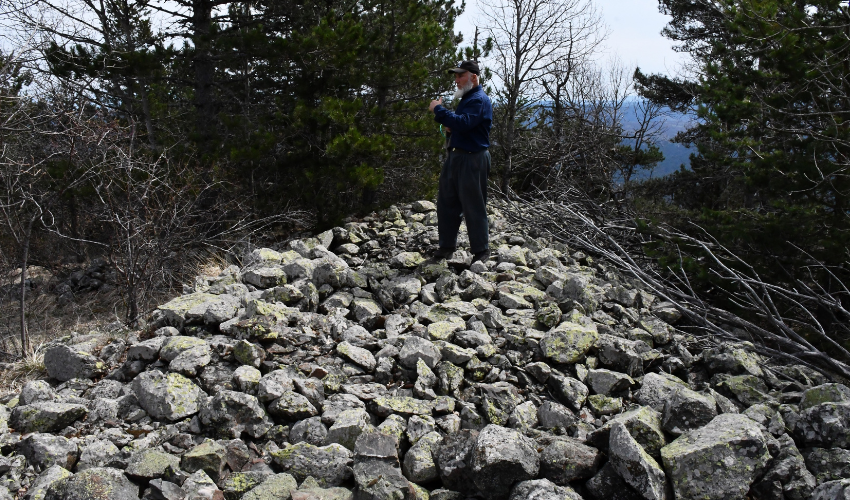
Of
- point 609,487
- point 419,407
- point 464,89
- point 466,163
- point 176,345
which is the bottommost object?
point 609,487

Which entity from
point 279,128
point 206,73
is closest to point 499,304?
point 279,128

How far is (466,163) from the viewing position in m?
5.46

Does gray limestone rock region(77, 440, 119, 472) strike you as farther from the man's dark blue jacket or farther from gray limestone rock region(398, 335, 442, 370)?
the man's dark blue jacket

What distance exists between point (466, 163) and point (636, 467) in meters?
3.62

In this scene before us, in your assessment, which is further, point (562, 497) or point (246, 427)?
point (246, 427)

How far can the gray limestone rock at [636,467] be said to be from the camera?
7.55 feet

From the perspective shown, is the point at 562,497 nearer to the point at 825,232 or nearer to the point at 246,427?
the point at 246,427

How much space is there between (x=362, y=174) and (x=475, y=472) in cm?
541

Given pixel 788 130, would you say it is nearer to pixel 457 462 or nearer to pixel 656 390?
pixel 656 390

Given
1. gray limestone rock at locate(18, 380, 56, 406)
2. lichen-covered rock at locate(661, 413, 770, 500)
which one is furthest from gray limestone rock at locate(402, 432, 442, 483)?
gray limestone rock at locate(18, 380, 56, 406)

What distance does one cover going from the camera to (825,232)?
667 cm

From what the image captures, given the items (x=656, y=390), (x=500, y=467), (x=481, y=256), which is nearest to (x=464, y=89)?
(x=481, y=256)

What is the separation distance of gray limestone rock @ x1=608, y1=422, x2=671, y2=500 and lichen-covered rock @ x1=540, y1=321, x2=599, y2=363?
4.13ft

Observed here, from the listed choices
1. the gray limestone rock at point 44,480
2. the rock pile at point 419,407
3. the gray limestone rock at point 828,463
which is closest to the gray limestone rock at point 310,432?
the rock pile at point 419,407
